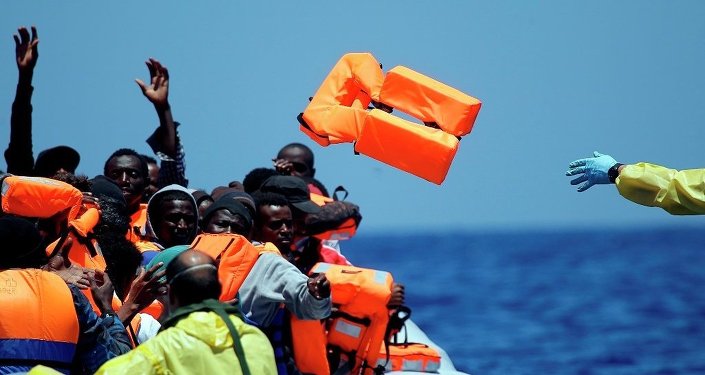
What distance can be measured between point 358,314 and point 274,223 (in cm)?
66

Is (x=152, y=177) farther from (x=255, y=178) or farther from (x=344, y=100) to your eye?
(x=344, y=100)

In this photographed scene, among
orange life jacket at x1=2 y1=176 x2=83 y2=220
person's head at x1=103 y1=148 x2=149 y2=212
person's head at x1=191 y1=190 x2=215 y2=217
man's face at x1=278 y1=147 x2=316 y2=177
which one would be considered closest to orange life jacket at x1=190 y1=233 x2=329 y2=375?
orange life jacket at x1=2 y1=176 x2=83 y2=220

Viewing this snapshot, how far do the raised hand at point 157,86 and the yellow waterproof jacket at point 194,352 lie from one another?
12.0 ft

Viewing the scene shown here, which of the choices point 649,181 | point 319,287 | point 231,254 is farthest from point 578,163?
point 231,254

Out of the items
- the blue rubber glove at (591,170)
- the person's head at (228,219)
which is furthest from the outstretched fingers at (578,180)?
the person's head at (228,219)

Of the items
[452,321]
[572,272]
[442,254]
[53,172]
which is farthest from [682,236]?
[53,172]

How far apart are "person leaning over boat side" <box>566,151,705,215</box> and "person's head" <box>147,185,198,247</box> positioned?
2.07 meters

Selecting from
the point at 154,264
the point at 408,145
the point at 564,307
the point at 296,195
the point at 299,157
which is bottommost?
the point at 154,264

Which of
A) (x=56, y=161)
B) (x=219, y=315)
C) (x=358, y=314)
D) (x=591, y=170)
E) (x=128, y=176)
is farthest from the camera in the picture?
(x=128, y=176)

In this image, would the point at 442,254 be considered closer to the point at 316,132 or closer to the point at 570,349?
the point at 570,349

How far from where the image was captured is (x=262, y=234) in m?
8.38

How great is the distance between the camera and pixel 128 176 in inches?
360

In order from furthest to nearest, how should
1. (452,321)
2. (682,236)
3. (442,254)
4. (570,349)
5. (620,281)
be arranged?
(682,236) → (442,254) → (620,281) → (452,321) → (570,349)

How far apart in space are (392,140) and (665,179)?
1.29 meters
